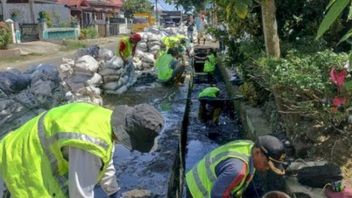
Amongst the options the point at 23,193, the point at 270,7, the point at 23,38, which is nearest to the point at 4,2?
the point at 23,38

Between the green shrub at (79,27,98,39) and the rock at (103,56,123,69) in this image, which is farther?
the green shrub at (79,27,98,39)

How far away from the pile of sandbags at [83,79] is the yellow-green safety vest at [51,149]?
18.5 feet

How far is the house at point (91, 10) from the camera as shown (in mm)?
36722

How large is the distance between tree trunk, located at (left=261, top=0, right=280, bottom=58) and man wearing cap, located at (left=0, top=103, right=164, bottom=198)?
152 inches

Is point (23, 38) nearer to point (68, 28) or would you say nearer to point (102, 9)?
point (68, 28)

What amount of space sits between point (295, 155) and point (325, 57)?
1.07 m

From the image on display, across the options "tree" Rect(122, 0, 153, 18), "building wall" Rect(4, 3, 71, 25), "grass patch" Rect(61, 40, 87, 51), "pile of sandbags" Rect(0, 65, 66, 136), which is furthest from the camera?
"tree" Rect(122, 0, 153, 18)

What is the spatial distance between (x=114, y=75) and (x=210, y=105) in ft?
6.49

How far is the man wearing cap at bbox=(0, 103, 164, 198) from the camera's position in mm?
2215

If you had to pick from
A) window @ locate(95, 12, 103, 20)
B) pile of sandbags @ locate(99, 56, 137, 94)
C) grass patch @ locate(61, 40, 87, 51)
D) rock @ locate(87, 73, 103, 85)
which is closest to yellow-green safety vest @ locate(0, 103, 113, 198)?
rock @ locate(87, 73, 103, 85)

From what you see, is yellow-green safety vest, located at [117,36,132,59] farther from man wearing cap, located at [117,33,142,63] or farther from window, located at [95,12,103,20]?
window, located at [95,12,103,20]

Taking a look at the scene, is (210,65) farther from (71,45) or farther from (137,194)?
(71,45)

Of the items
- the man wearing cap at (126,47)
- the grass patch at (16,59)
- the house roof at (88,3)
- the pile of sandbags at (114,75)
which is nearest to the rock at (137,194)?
the pile of sandbags at (114,75)

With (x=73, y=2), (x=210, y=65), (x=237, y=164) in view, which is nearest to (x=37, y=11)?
(x=73, y=2)
